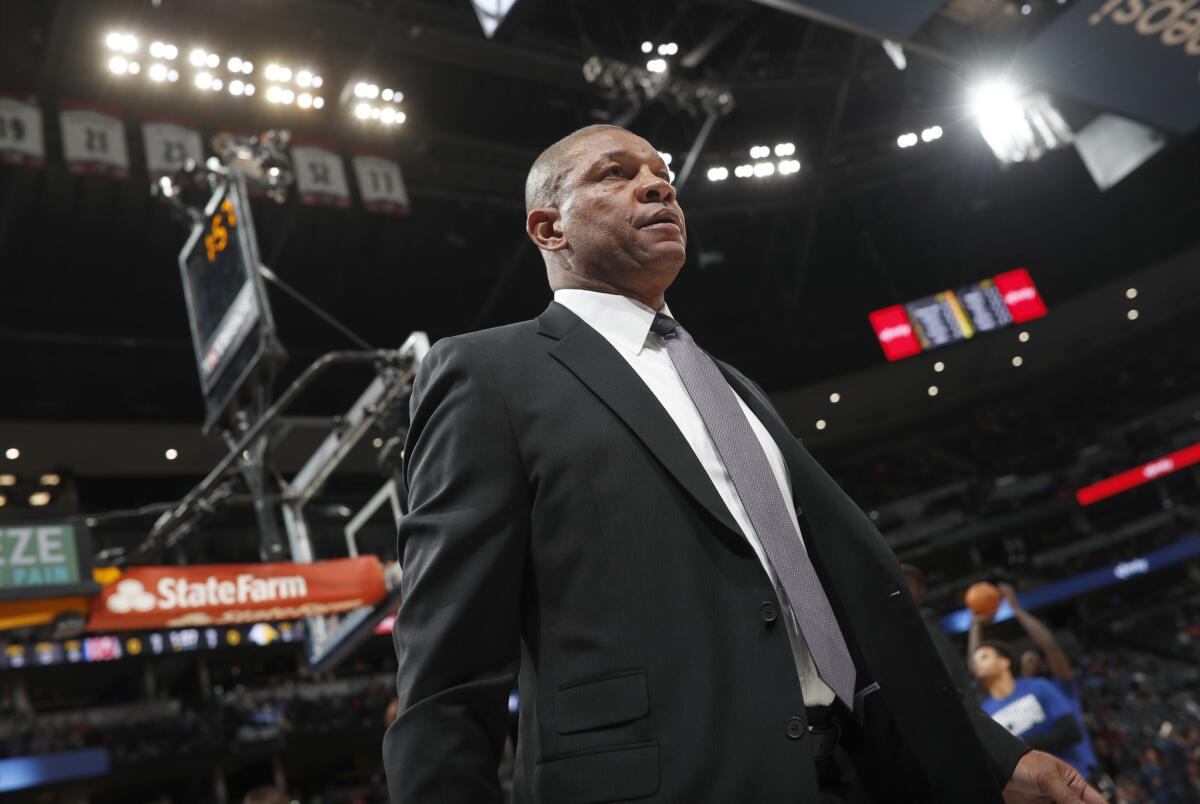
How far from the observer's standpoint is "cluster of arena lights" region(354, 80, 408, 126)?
13570 millimetres

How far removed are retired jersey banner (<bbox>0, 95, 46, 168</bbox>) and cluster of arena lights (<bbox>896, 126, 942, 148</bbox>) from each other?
13551mm

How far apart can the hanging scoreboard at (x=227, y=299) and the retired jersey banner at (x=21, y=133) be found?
4.81m

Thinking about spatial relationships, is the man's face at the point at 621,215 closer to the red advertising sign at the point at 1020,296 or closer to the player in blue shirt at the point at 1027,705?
the player in blue shirt at the point at 1027,705

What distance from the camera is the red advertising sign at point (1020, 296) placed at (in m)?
21.8

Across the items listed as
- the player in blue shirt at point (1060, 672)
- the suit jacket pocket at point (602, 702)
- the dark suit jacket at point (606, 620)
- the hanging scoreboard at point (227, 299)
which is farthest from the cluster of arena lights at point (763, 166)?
the suit jacket pocket at point (602, 702)

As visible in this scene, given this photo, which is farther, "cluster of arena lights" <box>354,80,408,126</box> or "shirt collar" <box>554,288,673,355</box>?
"cluster of arena lights" <box>354,80,408,126</box>

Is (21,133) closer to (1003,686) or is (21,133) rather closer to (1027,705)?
(1003,686)

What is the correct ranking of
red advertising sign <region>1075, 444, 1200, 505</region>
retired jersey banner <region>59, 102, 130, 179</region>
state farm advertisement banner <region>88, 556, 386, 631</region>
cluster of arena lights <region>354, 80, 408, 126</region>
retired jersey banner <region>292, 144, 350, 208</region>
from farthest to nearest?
red advertising sign <region>1075, 444, 1200, 505</region> → cluster of arena lights <region>354, 80, 408, 126</region> → retired jersey banner <region>292, 144, 350, 208</region> → retired jersey banner <region>59, 102, 130, 179</region> → state farm advertisement banner <region>88, 556, 386, 631</region>

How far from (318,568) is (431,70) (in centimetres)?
927

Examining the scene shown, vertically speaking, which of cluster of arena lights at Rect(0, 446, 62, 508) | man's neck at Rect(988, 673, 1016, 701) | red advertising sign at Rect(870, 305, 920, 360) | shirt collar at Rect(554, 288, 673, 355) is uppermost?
cluster of arena lights at Rect(0, 446, 62, 508)

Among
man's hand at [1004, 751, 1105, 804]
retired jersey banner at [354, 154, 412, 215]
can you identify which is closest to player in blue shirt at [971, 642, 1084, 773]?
man's hand at [1004, 751, 1105, 804]

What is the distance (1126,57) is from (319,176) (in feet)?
33.0

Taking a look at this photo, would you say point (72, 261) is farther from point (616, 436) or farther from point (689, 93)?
point (616, 436)

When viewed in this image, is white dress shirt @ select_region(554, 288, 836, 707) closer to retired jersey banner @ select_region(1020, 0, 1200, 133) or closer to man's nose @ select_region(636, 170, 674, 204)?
man's nose @ select_region(636, 170, 674, 204)
